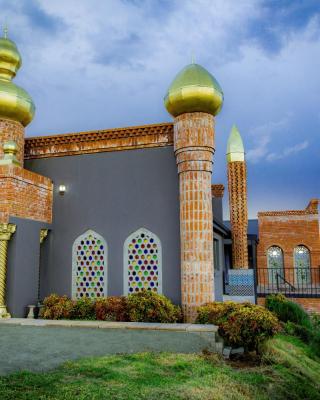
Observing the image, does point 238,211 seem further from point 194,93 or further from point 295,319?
point 194,93

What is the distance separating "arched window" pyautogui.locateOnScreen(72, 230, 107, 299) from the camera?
1002 centimetres

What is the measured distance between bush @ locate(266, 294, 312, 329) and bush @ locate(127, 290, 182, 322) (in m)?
3.53

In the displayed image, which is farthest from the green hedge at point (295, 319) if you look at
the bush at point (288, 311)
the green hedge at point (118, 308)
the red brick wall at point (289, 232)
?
the red brick wall at point (289, 232)

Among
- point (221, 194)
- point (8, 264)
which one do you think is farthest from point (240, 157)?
point (8, 264)

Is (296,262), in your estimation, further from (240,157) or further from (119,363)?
(119,363)

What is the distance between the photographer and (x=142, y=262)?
9742mm

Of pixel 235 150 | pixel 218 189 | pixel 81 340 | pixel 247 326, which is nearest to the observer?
pixel 81 340

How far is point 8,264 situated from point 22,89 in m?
4.64

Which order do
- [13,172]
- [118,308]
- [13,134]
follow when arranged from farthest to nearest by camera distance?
[13,134] → [13,172] → [118,308]

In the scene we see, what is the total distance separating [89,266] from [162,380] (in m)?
6.11

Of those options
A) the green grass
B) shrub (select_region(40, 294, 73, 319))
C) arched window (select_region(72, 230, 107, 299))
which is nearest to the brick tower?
shrub (select_region(40, 294, 73, 319))

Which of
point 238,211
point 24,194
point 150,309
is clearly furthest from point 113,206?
point 238,211

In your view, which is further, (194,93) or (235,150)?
(235,150)

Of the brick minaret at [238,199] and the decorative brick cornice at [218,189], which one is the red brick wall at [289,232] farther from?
the brick minaret at [238,199]
